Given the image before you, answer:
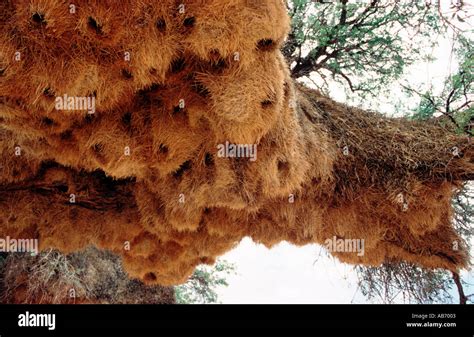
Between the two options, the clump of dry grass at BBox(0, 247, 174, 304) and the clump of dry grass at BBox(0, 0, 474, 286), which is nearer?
the clump of dry grass at BBox(0, 0, 474, 286)

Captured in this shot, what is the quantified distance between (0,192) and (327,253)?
444 cm

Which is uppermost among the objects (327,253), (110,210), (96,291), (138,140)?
(138,140)

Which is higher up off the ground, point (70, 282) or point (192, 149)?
point (192, 149)

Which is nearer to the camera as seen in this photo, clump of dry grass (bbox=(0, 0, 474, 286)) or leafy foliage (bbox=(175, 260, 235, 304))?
clump of dry grass (bbox=(0, 0, 474, 286))

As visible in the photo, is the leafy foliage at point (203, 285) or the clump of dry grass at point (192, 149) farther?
the leafy foliage at point (203, 285)

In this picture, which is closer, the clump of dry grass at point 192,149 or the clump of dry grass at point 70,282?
the clump of dry grass at point 192,149

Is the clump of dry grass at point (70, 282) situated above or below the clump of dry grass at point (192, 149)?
below

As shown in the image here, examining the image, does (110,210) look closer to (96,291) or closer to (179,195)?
(179,195)

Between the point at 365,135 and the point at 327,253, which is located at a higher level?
the point at 365,135

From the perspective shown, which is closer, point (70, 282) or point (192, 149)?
point (192, 149)

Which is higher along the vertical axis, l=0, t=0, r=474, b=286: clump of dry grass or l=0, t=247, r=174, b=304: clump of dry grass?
l=0, t=0, r=474, b=286: clump of dry grass

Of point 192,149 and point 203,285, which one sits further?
point 203,285
